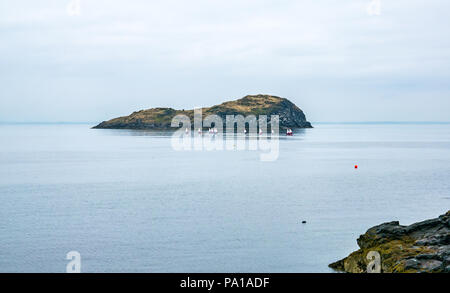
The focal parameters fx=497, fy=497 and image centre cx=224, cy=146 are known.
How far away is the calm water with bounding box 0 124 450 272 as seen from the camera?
123ft

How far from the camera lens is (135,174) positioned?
91438mm

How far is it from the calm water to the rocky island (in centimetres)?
321

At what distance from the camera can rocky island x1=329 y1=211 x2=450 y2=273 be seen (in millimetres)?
27514

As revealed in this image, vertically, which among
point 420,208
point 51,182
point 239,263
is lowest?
point 239,263

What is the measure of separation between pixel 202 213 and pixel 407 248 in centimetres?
2684

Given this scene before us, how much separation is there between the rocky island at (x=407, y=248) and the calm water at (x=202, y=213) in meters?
3.21

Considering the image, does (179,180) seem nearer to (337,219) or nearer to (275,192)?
(275,192)

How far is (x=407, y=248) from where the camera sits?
101 feet

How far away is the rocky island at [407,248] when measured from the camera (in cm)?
2751

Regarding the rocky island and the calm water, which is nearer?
the rocky island

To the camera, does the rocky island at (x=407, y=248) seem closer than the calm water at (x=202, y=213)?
Yes
